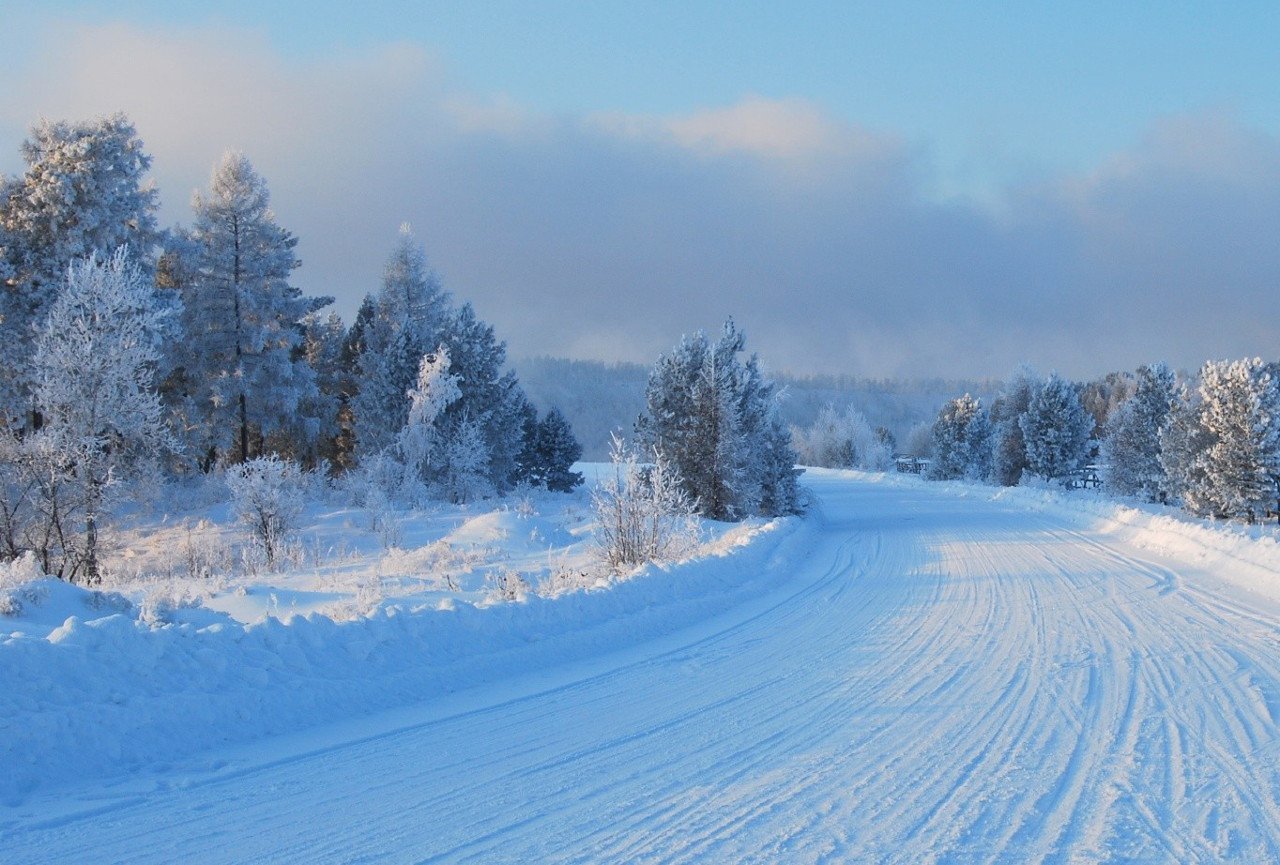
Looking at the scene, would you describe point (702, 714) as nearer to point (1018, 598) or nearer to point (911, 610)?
point (911, 610)

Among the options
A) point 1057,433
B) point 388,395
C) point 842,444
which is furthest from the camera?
point 842,444

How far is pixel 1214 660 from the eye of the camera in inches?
328

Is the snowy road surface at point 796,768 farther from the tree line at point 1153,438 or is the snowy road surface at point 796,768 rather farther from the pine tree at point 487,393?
the tree line at point 1153,438

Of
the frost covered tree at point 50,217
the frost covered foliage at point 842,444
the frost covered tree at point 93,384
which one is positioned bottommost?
the frost covered foliage at point 842,444

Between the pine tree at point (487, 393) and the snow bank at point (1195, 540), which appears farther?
the pine tree at point (487, 393)

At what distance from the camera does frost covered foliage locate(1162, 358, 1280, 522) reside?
123ft

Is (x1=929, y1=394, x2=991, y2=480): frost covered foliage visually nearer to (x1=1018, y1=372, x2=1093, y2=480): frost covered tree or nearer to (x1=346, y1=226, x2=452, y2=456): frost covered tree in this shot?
(x1=1018, y1=372, x2=1093, y2=480): frost covered tree

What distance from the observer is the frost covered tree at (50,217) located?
87.4 feet

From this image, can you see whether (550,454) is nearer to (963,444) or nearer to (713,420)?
(713,420)

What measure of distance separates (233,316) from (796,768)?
108 feet

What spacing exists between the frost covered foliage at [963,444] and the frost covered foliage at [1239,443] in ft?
95.8

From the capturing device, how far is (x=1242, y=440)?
3797 cm

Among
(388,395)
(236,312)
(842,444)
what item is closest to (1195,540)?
(388,395)

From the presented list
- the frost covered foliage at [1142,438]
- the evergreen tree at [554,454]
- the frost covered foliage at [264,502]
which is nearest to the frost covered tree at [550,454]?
the evergreen tree at [554,454]
